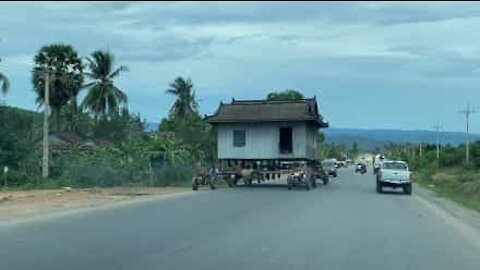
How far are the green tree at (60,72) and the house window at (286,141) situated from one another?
82.0 ft

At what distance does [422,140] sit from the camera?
14512cm

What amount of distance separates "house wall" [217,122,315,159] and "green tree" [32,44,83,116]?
21.8 meters

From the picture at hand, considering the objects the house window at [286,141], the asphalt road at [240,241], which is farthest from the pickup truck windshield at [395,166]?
the asphalt road at [240,241]

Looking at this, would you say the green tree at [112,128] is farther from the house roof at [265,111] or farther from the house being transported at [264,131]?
the house being transported at [264,131]

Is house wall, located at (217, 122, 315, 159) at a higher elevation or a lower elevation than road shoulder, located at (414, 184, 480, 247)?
higher

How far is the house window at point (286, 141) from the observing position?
51562mm

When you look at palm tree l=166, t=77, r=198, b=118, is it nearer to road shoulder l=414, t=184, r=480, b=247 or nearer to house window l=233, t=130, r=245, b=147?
house window l=233, t=130, r=245, b=147

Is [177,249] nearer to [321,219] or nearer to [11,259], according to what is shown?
[11,259]

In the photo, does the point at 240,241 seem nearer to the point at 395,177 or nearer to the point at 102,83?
the point at 395,177

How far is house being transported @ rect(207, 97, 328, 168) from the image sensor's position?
167 feet

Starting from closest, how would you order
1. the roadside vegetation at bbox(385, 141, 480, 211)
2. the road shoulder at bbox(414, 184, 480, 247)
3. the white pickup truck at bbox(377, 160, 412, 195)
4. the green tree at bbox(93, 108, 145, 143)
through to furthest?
the road shoulder at bbox(414, 184, 480, 247)
the white pickup truck at bbox(377, 160, 412, 195)
the roadside vegetation at bbox(385, 141, 480, 211)
the green tree at bbox(93, 108, 145, 143)

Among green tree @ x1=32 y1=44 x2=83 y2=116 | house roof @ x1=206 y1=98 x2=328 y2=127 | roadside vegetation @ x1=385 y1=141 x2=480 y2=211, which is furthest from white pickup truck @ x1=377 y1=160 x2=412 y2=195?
green tree @ x1=32 y1=44 x2=83 y2=116

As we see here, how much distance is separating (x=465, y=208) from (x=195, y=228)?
52.7ft

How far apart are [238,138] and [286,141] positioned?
3086 mm
